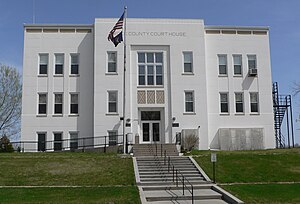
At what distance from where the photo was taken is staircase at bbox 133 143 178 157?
26219 millimetres

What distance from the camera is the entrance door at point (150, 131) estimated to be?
3139cm

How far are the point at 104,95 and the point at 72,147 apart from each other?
191 inches

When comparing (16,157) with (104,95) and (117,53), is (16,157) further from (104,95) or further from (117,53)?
(117,53)

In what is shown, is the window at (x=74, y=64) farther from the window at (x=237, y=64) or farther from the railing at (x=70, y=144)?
the window at (x=237, y=64)

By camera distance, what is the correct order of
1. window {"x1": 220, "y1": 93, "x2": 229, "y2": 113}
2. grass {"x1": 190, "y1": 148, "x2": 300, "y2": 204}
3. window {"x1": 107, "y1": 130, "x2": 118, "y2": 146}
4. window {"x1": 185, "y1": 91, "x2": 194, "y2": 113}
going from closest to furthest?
grass {"x1": 190, "y1": 148, "x2": 300, "y2": 204} < window {"x1": 107, "y1": 130, "x2": 118, "y2": 146} < window {"x1": 185, "y1": 91, "x2": 194, "y2": 113} < window {"x1": 220, "y1": 93, "x2": 229, "y2": 113}

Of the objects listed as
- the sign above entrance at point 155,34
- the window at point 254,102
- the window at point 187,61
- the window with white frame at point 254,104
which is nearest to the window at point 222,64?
the window at point 187,61

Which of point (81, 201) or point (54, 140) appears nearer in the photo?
point (81, 201)

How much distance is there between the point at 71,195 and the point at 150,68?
18.0 metres

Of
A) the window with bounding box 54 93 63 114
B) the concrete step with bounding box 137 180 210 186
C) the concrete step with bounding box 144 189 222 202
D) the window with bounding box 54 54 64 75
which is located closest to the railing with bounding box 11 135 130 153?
the window with bounding box 54 93 63 114

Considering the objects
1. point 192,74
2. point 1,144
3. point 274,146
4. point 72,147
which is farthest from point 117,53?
point 274,146

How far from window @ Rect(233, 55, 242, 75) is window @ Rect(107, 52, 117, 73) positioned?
10.2 metres

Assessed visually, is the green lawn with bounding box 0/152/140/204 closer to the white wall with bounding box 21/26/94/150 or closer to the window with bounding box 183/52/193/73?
the white wall with bounding box 21/26/94/150

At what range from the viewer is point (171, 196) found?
635 inches

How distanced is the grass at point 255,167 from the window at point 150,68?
10.0 metres
